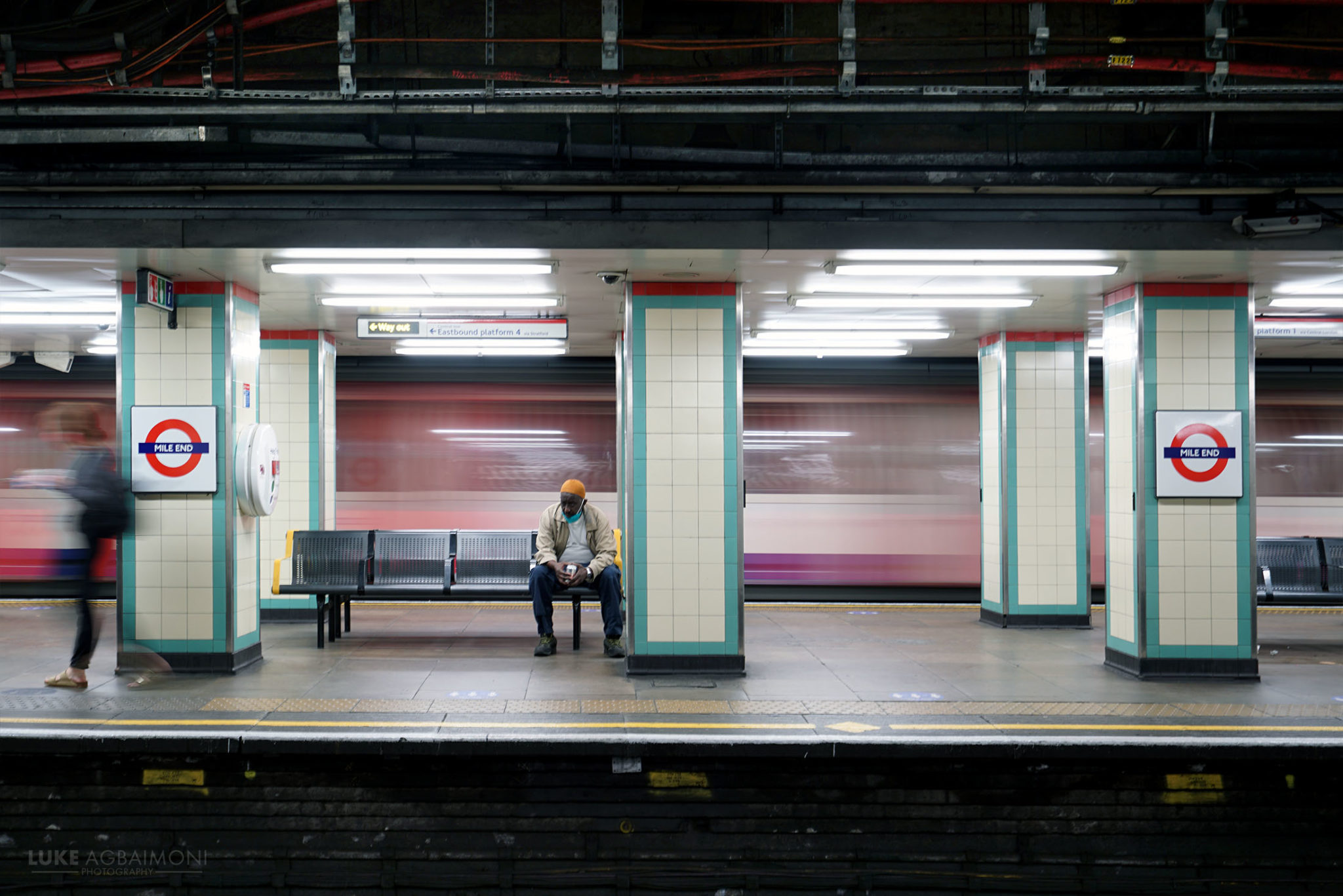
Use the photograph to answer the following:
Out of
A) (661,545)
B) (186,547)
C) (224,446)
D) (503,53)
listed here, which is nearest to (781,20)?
(503,53)

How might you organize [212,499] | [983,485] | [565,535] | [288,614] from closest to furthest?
[212,499]
[565,535]
[288,614]
[983,485]

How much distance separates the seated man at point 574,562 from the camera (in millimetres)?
6473

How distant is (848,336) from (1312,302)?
3.69 m

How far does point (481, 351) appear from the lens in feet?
27.2

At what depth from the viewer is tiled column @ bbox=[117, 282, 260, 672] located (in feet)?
19.6

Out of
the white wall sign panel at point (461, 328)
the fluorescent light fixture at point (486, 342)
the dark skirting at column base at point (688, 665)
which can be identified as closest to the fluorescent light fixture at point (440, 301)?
the white wall sign panel at point (461, 328)

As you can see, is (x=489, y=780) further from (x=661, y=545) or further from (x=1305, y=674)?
(x=1305, y=674)

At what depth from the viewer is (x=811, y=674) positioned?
5898 mm

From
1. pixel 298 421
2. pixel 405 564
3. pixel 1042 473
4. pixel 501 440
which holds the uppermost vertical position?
pixel 298 421

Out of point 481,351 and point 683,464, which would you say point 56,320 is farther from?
point 683,464

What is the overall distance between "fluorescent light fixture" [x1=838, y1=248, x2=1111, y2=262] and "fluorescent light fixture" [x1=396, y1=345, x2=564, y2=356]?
11.3ft

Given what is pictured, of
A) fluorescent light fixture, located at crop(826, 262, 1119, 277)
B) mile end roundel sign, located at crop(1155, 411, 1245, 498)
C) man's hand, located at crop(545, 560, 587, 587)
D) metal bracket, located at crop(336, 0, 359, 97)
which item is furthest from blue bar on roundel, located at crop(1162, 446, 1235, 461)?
metal bracket, located at crop(336, 0, 359, 97)

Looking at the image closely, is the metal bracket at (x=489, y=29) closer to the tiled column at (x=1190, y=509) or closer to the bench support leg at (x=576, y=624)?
the bench support leg at (x=576, y=624)

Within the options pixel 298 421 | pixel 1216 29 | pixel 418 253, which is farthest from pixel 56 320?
pixel 1216 29
